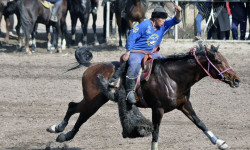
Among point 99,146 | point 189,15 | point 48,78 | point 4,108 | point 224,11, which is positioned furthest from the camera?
point 189,15

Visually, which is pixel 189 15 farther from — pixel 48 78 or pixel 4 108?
pixel 4 108

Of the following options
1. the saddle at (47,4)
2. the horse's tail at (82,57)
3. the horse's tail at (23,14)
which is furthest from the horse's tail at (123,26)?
the horse's tail at (82,57)

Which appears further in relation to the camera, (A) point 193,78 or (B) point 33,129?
(B) point 33,129

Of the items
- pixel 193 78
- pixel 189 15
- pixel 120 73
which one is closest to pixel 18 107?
pixel 120 73

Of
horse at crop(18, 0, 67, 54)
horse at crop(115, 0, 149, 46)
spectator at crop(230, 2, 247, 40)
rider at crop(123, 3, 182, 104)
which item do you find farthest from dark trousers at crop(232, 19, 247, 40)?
rider at crop(123, 3, 182, 104)

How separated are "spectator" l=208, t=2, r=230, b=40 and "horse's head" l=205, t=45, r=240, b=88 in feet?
30.3

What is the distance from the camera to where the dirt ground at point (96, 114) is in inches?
382

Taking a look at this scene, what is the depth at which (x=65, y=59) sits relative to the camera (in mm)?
16281

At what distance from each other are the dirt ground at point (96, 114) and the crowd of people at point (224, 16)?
1.77 ft

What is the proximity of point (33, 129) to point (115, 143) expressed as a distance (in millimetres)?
1715

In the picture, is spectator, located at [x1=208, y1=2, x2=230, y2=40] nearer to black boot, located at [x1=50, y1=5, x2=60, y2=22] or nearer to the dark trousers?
the dark trousers

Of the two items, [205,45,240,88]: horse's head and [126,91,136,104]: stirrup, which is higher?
[205,45,240,88]: horse's head

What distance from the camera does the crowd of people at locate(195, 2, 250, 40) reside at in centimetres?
1728

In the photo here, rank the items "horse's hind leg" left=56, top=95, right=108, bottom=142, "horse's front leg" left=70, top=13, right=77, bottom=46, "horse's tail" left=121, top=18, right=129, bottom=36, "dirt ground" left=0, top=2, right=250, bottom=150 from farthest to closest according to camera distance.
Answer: "horse's front leg" left=70, top=13, right=77, bottom=46 < "horse's tail" left=121, top=18, right=129, bottom=36 < "dirt ground" left=0, top=2, right=250, bottom=150 < "horse's hind leg" left=56, top=95, right=108, bottom=142
